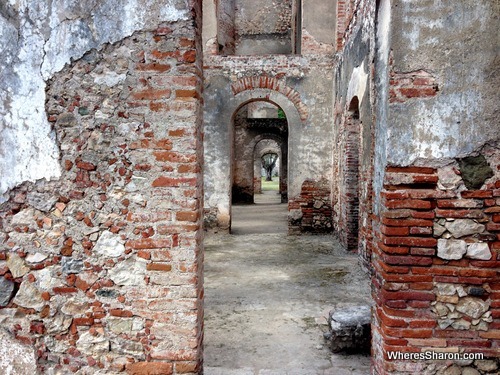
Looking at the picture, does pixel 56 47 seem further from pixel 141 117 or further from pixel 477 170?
pixel 477 170

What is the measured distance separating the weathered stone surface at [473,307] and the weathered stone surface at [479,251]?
272mm

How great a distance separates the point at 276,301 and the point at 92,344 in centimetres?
247

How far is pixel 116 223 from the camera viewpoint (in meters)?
2.57

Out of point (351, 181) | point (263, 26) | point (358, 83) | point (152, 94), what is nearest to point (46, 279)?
point (152, 94)

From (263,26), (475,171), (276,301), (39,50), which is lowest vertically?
(276,301)

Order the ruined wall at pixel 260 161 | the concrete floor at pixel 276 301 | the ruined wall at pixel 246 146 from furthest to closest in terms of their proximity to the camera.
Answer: the ruined wall at pixel 260 161
the ruined wall at pixel 246 146
the concrete floor at pixel 276 301

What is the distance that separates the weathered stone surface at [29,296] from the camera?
2.63m

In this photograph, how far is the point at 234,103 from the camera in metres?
9.08

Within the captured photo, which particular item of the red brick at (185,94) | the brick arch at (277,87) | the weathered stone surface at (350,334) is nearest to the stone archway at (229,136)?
the brick arch at (277,87)

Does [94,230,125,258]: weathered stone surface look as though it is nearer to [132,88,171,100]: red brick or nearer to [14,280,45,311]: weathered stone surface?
[14,280,45,311]: weathered stone surface

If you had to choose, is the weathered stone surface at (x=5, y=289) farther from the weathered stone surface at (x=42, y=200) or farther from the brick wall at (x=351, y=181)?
the brick wall at (x=351, y=181)

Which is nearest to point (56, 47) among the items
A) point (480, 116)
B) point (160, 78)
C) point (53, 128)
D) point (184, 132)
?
point (53, 128)

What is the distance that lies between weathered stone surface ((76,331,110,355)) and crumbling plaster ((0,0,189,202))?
1051mm

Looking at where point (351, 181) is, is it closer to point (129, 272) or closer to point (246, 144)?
point (129, 272)
